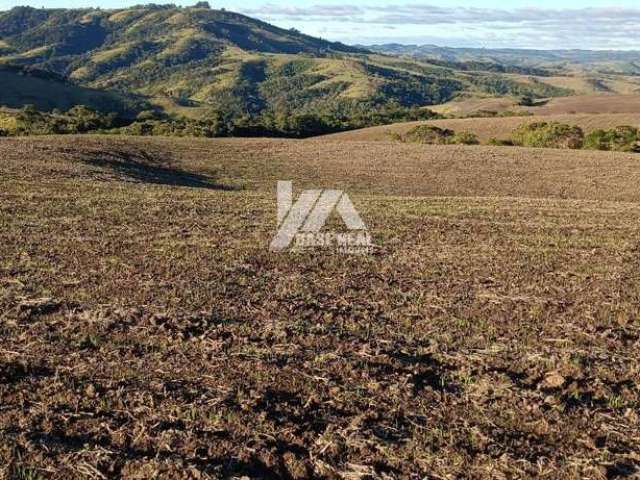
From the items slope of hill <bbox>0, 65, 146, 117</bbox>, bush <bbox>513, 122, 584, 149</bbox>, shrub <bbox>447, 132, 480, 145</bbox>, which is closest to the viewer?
bush <bbox>513, 122, 584, 149</bbox>

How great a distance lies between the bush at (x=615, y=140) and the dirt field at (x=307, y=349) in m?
49.1

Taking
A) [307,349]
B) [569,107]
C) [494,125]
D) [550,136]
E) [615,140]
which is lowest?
[307,349]

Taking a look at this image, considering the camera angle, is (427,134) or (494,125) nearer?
(427,134)

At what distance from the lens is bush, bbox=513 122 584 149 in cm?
7088

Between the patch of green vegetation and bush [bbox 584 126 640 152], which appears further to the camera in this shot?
the patch of green vegetation

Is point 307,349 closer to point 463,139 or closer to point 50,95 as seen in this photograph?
point 463,139

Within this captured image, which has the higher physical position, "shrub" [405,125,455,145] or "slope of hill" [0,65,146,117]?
"slope of hill" [0,65,146,117]

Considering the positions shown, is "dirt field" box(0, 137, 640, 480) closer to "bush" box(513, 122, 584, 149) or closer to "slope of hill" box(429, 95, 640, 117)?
"bush" box(513, 122, 584, 149)

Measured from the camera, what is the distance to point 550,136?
72.4 metres

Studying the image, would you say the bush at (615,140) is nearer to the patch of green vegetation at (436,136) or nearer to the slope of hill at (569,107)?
the patch of green vegetation at (436,136)

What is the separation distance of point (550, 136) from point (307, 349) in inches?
2779

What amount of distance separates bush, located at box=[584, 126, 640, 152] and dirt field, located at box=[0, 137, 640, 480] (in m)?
49.1

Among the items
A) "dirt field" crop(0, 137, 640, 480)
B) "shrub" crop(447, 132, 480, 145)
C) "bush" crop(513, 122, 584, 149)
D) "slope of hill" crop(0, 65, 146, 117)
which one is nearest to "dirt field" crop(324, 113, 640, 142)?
"shrub" crop(447, 132, 480, 145)

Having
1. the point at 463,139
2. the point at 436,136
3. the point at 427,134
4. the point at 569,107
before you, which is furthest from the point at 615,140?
the point at 569,107
